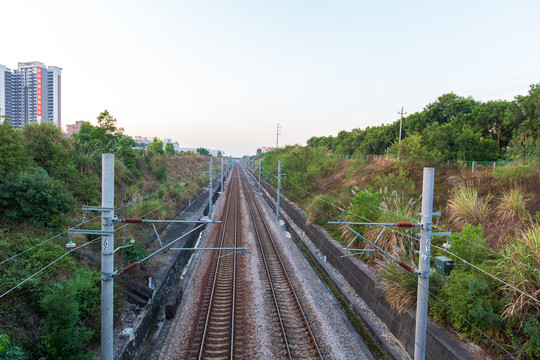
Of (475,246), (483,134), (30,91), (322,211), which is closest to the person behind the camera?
(475,246)

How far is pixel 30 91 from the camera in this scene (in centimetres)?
9544

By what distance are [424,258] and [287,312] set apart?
585 cm

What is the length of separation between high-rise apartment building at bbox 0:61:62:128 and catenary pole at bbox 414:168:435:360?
108m

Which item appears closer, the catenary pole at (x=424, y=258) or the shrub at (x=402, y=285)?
the catenary pole at (x=424, y=258)

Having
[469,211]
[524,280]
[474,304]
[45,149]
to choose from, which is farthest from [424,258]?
[45,149]

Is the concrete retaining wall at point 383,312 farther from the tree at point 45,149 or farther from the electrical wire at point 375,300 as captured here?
the tree at point 45,149

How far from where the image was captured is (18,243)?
Result: 7.88 metres

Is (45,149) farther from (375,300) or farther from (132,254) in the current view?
(375,300)

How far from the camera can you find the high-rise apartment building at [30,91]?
297ft

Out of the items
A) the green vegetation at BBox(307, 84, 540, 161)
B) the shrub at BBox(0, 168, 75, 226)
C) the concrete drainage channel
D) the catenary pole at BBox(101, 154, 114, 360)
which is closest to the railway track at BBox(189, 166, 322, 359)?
the concrete drainage channel

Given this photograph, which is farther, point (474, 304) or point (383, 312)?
point (383, 312)

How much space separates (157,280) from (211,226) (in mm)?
12357

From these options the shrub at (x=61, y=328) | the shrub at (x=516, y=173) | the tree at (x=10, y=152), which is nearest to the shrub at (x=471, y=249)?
the shrub at (x=516, y=173)

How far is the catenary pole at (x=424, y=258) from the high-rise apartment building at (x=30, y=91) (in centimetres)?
10793
